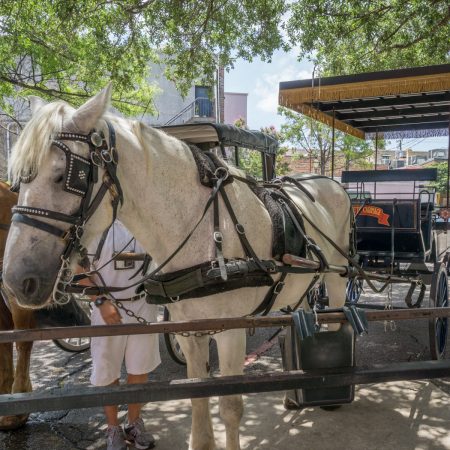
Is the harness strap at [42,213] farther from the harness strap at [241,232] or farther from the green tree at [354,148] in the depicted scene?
the green tree at [354,148]

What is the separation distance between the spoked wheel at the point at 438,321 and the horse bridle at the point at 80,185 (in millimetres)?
3608

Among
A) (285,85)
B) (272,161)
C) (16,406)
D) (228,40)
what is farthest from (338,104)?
(16,406)

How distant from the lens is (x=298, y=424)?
11.2ft

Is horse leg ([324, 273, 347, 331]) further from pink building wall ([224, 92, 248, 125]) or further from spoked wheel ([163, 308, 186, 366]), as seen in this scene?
pink building wall ([224, 92, 248, 125])

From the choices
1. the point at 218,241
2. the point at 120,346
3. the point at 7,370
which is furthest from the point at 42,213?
the point at 7,370

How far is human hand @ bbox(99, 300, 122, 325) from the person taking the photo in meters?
2.73

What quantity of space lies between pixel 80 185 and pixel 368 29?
25.2ft

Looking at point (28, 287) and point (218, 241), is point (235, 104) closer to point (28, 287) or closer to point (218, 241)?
point (218, 241)

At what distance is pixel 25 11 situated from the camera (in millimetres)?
7391

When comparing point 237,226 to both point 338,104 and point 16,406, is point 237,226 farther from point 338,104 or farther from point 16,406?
point 338,104

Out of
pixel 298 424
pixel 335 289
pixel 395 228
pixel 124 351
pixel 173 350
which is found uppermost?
pixel 395 228

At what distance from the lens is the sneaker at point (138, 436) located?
304cm

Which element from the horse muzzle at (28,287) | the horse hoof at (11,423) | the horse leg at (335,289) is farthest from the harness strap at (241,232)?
the horse hoof at (11,423)

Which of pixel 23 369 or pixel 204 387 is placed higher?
pixel 204 387
